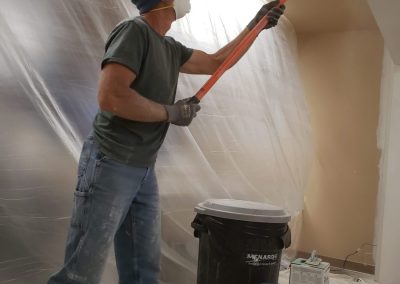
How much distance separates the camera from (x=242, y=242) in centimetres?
155

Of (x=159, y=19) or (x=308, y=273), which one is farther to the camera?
(x=308, y=273)

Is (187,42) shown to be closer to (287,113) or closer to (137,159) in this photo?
(137,159)

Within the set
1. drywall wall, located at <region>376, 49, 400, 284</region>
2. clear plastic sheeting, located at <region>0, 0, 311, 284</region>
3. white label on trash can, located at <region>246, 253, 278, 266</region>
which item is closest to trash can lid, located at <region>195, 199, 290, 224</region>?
white label on trash can, located at <region>246, 253, 278, 266</region>

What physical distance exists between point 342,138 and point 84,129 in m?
2.52

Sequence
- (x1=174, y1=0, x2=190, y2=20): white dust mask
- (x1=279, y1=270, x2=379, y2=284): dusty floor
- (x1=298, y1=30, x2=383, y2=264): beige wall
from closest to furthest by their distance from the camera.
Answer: (x1=174, y1=0, x2=190, y2=20): white dust mask
(x1=279, y1=270, x2=379, y2=284): dusty floor
(x1=298, y1=30, x2=383, y2=264): beige wall

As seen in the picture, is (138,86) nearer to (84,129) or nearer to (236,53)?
(84,129)

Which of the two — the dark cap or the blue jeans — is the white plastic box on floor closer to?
the blue jeans

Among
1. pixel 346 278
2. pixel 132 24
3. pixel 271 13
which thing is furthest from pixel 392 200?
pixel 132 24

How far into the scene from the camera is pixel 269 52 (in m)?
2.59

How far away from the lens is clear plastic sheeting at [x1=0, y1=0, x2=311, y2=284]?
1.19 meters

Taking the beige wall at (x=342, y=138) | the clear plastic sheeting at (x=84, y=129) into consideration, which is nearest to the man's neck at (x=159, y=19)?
the clear plastic sheeting at (x=84, y=129)

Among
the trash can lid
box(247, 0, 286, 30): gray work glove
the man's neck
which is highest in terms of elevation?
box(247, 0, 286, 30): gray work glove

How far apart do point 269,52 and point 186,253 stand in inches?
56.9

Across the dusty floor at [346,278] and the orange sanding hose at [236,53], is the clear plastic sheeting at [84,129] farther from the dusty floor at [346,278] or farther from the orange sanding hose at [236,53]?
the dusty floor at [346,278]
